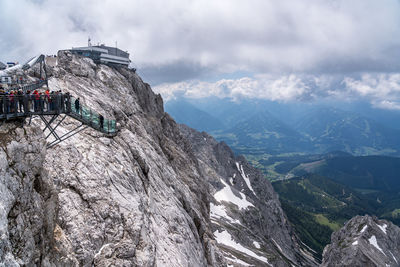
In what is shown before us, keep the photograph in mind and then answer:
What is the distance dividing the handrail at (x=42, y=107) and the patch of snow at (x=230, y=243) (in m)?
78.0

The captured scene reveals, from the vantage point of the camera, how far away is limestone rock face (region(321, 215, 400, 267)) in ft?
304

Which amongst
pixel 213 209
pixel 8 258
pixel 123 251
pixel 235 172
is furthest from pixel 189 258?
pixel 235 172

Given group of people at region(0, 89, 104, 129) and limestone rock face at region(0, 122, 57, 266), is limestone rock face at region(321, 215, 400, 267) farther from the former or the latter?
group of people at region(0, 89, 104, 129)

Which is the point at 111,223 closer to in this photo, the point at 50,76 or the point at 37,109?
the point at 37,109

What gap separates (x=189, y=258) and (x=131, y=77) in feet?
159

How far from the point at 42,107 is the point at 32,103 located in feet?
2.30

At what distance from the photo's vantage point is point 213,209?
125250 mm

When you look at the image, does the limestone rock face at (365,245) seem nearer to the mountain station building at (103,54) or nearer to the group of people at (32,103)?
the mountain station building at (103,54)

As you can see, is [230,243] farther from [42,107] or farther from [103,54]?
[42,107]

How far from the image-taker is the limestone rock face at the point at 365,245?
92.8 meters

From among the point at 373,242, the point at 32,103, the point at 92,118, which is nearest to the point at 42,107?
the point at 32,103

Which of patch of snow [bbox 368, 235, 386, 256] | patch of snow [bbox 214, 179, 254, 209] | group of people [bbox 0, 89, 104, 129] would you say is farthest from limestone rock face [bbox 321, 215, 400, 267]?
group of people [bbox 0, 89, 104, 129]

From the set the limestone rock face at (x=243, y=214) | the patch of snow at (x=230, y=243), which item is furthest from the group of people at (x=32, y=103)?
the patch of snow at (x=230, y=243)

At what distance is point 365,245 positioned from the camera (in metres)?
103
